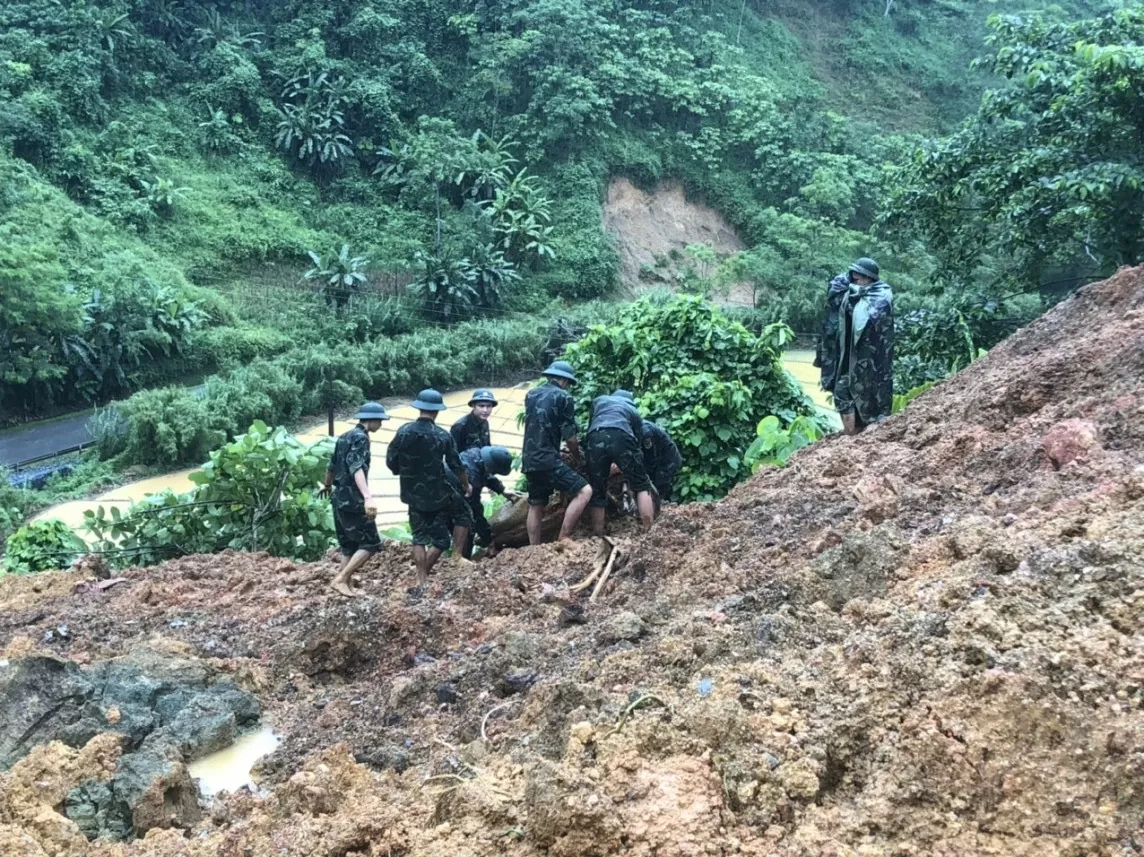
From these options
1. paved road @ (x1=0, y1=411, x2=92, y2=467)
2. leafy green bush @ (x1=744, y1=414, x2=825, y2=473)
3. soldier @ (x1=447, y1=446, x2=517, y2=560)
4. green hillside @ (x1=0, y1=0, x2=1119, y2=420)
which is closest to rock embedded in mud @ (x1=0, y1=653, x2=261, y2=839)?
soldier @ (x1=447, y1=446, x2=517, y2=560)

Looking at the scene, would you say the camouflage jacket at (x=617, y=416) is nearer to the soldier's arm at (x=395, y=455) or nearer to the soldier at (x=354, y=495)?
the soldier's arm at (x=395, y=455)

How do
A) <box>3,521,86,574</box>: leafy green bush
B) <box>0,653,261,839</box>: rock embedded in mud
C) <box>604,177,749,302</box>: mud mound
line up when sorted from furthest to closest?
1. <box>604,177,749,302</box>: mud mound
2. <box>3,521,86,574</box>: leafy green bush
3. <box>0,653,261,839</box>: rock embedded in mud

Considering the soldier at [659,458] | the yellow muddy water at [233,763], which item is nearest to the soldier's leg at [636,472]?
the soldier at [659,458]

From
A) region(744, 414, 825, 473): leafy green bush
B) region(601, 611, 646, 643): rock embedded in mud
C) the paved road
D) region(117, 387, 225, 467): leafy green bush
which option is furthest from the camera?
the paved road

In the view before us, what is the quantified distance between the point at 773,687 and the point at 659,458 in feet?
16.2

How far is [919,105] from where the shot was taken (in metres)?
41.5

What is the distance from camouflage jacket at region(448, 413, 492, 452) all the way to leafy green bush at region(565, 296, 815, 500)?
69.5 inches

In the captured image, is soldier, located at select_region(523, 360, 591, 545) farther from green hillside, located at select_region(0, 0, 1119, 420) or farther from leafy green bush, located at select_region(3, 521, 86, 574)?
green hillside, located at select_region(0, 0, 1119, 420)

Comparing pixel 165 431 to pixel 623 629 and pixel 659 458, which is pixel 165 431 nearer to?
pixel 659 458

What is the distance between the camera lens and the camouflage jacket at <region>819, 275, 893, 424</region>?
270 inches

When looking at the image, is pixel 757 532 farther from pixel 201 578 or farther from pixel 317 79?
pixel 317 79

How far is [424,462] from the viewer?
6.83 m

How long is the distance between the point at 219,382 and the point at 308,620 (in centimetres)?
1756

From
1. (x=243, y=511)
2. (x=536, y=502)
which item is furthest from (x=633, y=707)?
(x=243, y=511)
